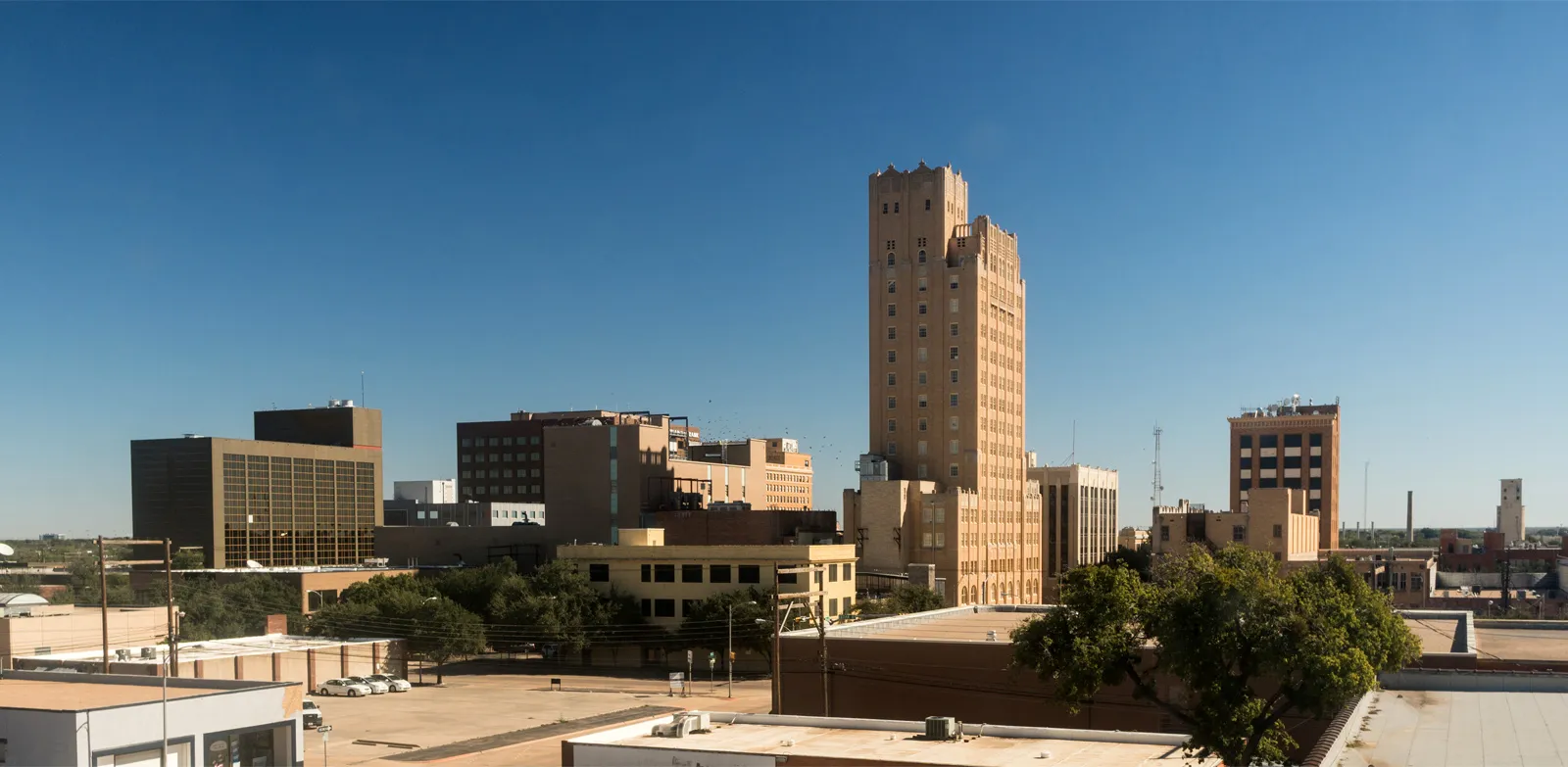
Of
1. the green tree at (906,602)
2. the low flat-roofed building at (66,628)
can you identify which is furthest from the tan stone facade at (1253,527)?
the low flat-roofed building at (66,628)

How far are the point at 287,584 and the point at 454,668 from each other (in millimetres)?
29944

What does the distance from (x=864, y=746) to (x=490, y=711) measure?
51170mm

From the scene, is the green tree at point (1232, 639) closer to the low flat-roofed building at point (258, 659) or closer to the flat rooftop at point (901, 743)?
the flat rooftop at point (901, 743)

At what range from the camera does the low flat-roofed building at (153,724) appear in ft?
132

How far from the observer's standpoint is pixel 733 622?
106 m

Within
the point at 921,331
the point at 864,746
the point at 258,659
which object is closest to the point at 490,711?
the point at 258,659

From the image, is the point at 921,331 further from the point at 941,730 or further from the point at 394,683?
the point at 941,730

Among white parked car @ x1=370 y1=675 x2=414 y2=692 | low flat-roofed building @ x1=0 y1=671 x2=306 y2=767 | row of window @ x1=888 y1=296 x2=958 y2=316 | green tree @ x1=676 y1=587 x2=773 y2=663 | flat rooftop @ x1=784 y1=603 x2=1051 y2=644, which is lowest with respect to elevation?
white parked car @ x1=370 y1=675 x2=414 y2=692

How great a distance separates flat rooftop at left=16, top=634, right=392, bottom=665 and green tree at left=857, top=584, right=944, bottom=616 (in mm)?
41303

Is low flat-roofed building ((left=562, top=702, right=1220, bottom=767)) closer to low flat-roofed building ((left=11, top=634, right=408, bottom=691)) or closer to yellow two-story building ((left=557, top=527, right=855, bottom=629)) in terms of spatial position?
low flat-roofed building ((left=11, top=634, right=408, bottom=691))

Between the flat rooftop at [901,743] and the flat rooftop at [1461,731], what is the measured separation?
533 cm

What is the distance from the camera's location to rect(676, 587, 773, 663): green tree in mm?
105312

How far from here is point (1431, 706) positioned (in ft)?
144

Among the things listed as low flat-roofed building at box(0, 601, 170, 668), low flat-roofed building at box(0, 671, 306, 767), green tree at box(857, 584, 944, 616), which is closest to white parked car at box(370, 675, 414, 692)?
low flat-roofed building at box(0, 601, 170, 668)
